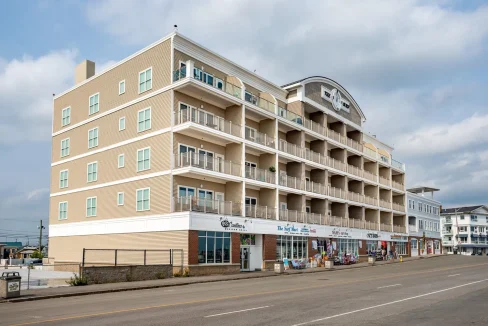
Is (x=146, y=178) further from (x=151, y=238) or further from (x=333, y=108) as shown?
(x=333, y=108)

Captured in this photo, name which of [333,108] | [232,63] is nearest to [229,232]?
[232,63]

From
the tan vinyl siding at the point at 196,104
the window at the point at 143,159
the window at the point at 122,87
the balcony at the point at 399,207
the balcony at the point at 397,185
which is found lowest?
the balcony at the point at 399,207

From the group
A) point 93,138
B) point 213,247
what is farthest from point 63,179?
point 213,247

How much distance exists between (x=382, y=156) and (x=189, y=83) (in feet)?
136

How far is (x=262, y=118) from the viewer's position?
149ft

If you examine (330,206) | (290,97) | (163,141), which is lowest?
(330,206)

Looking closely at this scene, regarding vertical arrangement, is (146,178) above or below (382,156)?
below

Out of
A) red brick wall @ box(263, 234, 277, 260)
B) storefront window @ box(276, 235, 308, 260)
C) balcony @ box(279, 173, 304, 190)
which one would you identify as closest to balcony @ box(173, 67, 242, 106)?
balcony @ box(279, 173, 304, 190)

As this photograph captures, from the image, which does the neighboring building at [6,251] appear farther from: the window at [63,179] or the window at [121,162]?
the window at [121,162]

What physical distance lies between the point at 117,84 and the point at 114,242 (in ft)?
44.5

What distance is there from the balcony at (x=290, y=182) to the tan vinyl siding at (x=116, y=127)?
13411 millimetres

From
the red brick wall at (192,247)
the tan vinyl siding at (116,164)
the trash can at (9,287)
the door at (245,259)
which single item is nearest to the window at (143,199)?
the tan vinyl siding at (116,164)

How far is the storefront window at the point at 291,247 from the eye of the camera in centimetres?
4403

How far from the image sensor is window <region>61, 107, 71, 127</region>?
49000mm
